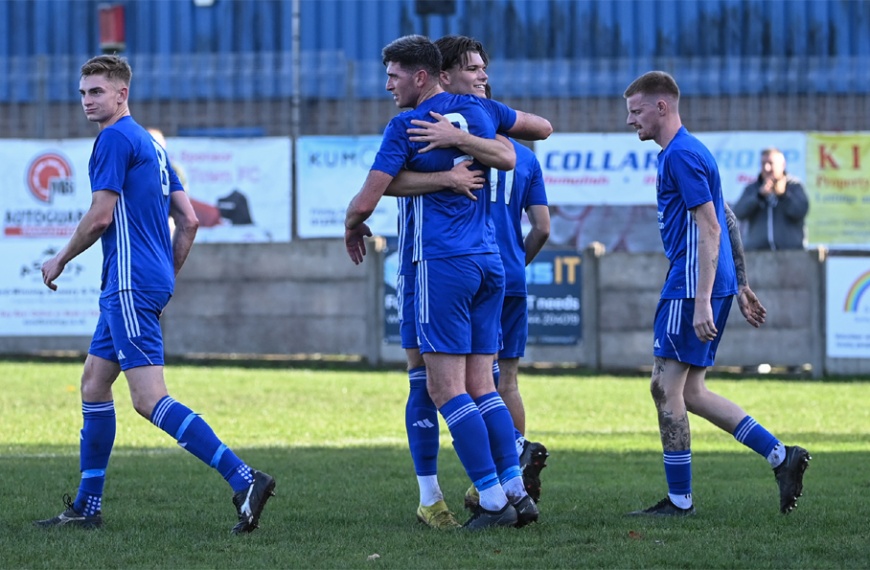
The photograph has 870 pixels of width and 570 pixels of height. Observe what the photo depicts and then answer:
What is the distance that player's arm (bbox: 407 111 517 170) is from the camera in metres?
6.52

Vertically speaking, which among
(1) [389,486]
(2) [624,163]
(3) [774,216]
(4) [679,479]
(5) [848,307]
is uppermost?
(2) [624,163]

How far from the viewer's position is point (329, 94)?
21422mm

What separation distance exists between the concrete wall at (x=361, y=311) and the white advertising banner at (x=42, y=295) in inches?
6.1

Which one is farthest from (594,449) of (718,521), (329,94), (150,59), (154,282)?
(150,59)

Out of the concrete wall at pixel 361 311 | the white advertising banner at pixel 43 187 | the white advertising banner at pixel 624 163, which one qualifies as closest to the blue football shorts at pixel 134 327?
the concrete wall at pixel 361 311

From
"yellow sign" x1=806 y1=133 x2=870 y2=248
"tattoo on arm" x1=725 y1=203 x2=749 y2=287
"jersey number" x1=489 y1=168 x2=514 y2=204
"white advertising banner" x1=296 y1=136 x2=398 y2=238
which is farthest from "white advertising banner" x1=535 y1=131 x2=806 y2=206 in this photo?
"tattoo on arm" x1=725 y1=203 x2=749 y2=287

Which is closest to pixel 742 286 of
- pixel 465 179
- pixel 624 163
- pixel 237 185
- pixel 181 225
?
pixel 465 179

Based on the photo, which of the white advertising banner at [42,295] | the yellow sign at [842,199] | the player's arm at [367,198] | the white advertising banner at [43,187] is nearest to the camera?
the player's arm at [367,198]

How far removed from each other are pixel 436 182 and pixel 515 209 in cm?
145

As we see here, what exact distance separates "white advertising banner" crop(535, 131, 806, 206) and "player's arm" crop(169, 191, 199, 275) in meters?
12.1

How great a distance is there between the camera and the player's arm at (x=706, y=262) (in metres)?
6.89

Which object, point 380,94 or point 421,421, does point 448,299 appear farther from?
point 380,94

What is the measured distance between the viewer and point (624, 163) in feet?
62.5

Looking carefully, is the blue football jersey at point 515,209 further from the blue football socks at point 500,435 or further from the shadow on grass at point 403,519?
the shadow on grass at point 403,519
